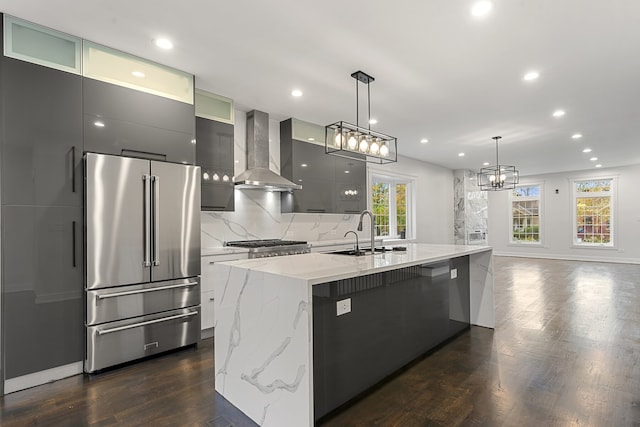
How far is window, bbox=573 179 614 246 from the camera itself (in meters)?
9.78

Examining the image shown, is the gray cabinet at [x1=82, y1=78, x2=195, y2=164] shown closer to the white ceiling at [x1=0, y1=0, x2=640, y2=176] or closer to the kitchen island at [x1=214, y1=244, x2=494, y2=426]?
the white ceiling at [x1=0, y1=0, x2=640, y2=176]

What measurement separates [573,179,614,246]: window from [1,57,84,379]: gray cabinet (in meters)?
12.3

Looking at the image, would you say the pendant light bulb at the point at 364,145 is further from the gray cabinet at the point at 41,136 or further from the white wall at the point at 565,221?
the white wall at the point at 565,221

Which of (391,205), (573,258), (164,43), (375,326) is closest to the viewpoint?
(375,326)

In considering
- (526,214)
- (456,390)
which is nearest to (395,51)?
(456,390)

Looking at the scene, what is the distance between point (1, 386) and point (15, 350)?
25 cm

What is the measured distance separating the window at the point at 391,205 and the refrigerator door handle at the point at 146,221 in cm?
504

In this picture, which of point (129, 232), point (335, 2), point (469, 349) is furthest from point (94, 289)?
point (469, 349)

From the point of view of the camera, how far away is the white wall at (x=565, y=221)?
9352 millimetres

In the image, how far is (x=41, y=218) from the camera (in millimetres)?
2592

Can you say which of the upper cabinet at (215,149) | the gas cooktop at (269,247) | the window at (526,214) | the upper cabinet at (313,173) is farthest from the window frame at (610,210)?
the upper cabinet at (215,149)

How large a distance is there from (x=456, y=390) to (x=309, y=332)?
4.47 feet

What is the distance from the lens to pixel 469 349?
127 inches

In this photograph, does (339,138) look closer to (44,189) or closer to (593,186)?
(44,189)
